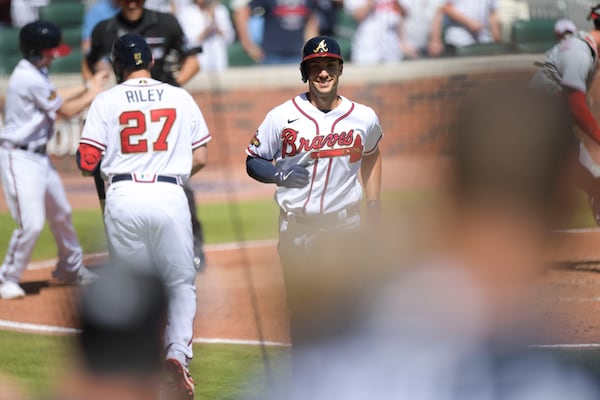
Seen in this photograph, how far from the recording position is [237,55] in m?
14.0

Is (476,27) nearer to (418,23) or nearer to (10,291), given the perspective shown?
(10,291)

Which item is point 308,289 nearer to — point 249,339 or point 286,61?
point 249,339

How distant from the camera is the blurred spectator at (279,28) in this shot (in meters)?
12.4

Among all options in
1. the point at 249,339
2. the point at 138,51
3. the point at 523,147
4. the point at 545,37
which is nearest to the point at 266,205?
the point at 249,339

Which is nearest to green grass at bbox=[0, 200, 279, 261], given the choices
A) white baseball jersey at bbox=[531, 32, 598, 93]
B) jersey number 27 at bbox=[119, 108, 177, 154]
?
jersey number 27 at bbox=[119, 108, 177, 154]

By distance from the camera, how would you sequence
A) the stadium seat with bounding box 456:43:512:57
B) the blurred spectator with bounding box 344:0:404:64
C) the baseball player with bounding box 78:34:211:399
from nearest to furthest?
the stadium seat with bounding box 456:43:512:57 → the baseball player with bounding box 78:34:211:399 → the blurred spectator with bounding box 344:0:404:64

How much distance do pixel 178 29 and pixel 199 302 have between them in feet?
6.17

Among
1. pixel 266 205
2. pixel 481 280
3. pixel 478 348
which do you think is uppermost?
pixel 481 280

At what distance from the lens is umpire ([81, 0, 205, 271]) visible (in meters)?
7.49

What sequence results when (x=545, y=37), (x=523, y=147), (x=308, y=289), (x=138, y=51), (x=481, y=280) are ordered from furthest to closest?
(x=138, y=51) → (x=308, y=289) → (x=545, y=37) → (x=481, y=280) → (x=523, y=147)

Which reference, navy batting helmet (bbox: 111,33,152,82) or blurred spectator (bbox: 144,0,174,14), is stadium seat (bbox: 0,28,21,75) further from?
navy batting helmet (bbox: 111,33,152,82)

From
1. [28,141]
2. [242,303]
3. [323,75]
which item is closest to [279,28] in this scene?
[28,141]

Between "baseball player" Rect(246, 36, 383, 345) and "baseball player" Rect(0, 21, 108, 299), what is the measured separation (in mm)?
2722

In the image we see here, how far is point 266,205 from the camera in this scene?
39.4 feet
